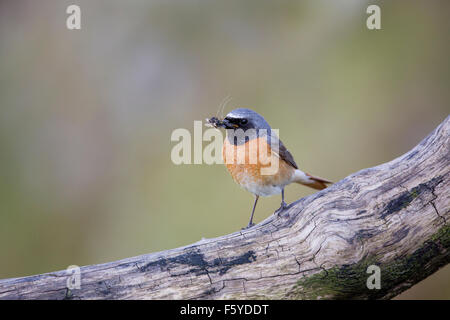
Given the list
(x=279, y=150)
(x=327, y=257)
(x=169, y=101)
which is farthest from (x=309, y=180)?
(x=169, y=101)

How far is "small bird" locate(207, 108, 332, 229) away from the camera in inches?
144

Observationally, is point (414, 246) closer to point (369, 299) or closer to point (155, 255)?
point (369, 299)

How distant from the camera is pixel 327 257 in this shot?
2904 mm

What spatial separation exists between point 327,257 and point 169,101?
A: 15.3 feet

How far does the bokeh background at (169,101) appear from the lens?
635cm

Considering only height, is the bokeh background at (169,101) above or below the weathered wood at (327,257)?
above

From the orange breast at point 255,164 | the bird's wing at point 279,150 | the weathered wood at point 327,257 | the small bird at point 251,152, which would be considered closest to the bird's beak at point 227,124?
the small bird at point 251,152

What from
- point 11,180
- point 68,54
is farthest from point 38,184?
point 68,54

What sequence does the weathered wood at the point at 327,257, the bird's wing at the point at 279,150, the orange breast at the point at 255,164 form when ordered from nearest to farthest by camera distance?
the weathered wood at the point at 327,257 < the orange breast at the point at 255,164 < the bird's wing at the point at 279,150

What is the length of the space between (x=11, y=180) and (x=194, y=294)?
16.2 feet

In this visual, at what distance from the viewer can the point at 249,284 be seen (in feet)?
9.64

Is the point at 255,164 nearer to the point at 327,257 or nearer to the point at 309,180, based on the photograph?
the point at 309,180

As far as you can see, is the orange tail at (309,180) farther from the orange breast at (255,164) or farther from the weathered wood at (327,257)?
the weathered wood at (327,257)

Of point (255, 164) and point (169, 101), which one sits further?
point (169, 101)
